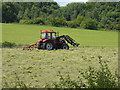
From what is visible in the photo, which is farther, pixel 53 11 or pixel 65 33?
pixel 65 33

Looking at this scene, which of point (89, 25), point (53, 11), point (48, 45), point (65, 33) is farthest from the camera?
point (89, 25)

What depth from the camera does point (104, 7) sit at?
1744cm

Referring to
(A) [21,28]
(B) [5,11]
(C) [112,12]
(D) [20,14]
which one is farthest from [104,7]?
(A) [21,28]

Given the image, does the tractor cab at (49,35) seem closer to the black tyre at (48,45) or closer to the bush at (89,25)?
the black tyre at (48,45)

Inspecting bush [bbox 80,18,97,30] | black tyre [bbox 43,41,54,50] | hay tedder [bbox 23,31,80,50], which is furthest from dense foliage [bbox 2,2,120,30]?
bush [bbox 80,18,97,30]

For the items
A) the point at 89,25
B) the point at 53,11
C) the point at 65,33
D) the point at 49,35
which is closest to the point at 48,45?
the point at 49,35

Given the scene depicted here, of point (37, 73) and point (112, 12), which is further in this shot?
point (112, 12)

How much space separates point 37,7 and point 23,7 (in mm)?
1964

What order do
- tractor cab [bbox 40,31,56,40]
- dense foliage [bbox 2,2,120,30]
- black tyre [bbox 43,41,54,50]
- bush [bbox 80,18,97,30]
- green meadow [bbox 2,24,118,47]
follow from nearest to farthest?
black tyre [bbox 43,41,54,50] → tractor cab [bbox 40,31,56,40] → dense foliage [bbox 2,2,120,30] → green meadow [bbox 2,24,118,47] → bush [bbox 80,18,97,30]

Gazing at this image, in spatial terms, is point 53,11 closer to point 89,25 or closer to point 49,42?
point 49,42

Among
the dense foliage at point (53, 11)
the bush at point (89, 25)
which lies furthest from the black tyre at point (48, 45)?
the bush at point (89, 25)

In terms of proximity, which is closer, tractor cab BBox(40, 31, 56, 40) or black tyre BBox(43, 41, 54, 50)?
black tyre BBox(43, 41, 54, 50)

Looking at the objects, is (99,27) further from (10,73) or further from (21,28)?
(10,73)

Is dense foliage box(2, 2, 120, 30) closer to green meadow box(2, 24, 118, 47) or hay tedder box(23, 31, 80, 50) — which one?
hay tedder box(23, 31, 80, 50)
